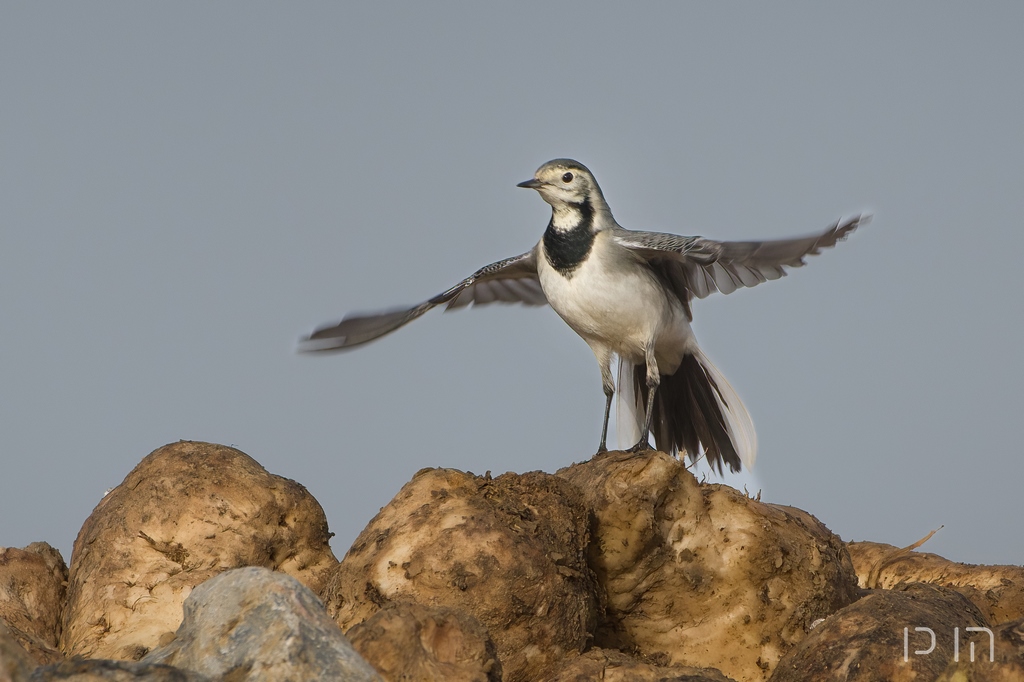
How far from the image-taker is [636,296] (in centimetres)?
656

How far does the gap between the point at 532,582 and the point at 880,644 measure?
130 cm

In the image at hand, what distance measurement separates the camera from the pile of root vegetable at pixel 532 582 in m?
4.04

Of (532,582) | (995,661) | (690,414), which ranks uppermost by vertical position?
(690,414)

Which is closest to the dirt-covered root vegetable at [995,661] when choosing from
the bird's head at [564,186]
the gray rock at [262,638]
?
the gray rock at [262,638]

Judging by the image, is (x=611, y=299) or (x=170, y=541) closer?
(x=170, y=541)

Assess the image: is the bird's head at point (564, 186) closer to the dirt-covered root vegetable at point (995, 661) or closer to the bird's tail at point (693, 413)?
the bird's tail at point (693, 413)

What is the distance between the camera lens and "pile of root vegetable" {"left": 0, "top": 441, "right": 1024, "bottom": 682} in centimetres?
404

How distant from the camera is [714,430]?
7.71 metres

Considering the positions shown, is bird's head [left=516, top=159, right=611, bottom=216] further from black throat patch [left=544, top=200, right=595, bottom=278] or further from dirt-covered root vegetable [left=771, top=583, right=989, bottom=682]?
dirt-covered root vegetable [left=771, top=583, right=989, bottom=682]

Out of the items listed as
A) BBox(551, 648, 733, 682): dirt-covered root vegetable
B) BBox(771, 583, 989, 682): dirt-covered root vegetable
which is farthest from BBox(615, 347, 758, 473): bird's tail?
BBox(551, 648, 733, 682): dirt-covered root vegetable

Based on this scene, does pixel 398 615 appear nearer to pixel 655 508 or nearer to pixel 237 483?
pixel 655 508

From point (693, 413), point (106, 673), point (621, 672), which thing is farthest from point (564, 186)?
point (106, 673)

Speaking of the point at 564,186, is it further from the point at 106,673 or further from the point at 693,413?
the point at 106,673

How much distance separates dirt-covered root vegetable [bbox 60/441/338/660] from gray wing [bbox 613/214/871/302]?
8.34 feet
